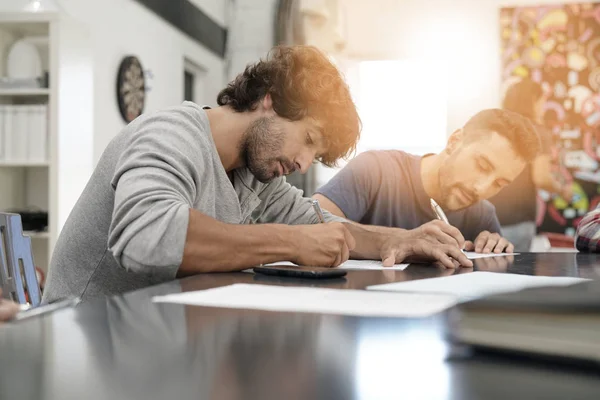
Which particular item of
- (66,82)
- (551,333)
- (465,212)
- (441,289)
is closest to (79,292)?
(441,289)

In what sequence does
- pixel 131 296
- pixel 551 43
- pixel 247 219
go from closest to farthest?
pixel 131 296
pixel 247 219
pixel 551 43

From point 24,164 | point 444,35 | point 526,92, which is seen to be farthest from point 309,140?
point 444,35

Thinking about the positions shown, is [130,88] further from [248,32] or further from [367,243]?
[367,243]

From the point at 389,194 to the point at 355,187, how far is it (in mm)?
127

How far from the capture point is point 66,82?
360cm

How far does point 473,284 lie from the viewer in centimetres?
90

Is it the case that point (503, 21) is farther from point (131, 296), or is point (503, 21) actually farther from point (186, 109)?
point (131, 296)

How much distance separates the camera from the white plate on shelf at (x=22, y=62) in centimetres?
365

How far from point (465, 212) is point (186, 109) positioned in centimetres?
131

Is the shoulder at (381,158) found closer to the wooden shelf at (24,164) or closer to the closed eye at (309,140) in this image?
the closed eye at (309,140)

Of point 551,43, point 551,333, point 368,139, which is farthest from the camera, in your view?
point 551,43

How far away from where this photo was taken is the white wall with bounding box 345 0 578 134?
5.22 metres

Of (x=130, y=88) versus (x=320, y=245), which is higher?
(x=130, y=88)

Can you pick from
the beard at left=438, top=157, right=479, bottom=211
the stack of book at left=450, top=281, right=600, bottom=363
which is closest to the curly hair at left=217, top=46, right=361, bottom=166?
the beard at left=438, top=157, right=479, bottom=211
